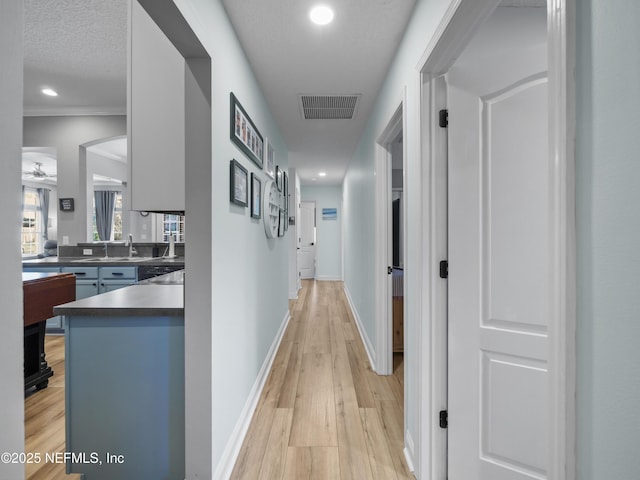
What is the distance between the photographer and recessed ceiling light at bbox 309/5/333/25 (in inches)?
66.1

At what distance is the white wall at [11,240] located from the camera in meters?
0.49

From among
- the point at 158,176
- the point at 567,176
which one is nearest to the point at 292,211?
the point at 158,176

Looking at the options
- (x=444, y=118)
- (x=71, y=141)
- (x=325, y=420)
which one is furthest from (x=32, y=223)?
(x=444, y=118)

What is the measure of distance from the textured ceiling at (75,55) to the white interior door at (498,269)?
7.95ft

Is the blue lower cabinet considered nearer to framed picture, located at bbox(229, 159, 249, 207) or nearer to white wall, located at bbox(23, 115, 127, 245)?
framed picture, located at bbox(229, 159, 249, 207)

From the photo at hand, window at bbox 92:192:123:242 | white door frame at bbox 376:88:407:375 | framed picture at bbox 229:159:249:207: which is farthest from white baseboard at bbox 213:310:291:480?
window at bbox 92:192:123:242

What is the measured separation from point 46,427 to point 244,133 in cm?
227

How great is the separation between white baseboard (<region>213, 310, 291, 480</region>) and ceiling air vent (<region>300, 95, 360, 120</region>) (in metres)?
2.40

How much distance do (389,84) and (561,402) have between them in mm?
2195

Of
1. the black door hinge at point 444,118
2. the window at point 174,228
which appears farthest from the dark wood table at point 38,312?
the window at point 174,228

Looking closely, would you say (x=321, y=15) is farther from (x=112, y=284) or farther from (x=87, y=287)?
(x=87, y=287)

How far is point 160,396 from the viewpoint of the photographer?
1.43 m

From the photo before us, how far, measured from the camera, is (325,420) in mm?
2037

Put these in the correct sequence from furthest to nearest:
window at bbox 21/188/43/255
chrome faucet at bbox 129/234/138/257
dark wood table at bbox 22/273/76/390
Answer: window at bbox 21/188/43/255
chrome faucet at bbox 129/234/138/257
dark wood table at bbox 22/273/76/390
